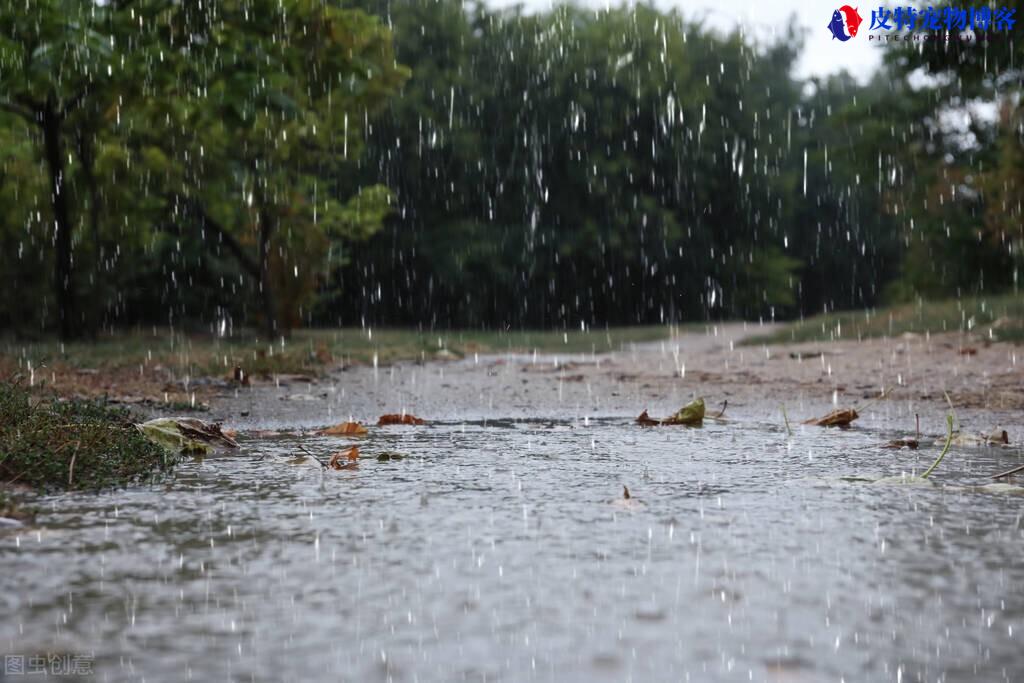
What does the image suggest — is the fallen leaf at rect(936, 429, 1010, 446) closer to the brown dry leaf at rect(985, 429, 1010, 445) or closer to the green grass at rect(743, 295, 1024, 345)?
the brown dry leaf at rect(985, 429, 1010, 445)

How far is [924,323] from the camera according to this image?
16.0 metres

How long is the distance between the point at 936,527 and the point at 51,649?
2.11 meters

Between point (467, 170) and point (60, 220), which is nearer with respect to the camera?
point (60, 220)

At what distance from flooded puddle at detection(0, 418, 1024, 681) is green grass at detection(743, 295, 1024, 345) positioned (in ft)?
33.2

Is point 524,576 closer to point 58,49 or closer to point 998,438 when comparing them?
point 998,438

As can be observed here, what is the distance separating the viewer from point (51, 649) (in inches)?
72.5

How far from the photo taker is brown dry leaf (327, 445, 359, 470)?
390 cm

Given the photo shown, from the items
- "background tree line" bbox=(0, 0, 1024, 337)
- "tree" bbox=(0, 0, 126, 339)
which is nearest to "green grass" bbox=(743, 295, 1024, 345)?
"background tree line" bbox=(0, 0, 1024, 337)

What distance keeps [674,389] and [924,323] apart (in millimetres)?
8649

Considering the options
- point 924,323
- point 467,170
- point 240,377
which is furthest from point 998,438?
point 467,170

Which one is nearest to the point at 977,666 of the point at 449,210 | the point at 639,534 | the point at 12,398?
the point at 639,534

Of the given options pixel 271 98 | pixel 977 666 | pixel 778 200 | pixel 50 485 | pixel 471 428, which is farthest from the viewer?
pixel 778 200

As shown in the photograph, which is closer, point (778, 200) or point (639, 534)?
point (639, 534)

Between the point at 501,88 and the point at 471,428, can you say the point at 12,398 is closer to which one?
the point at 471,428
